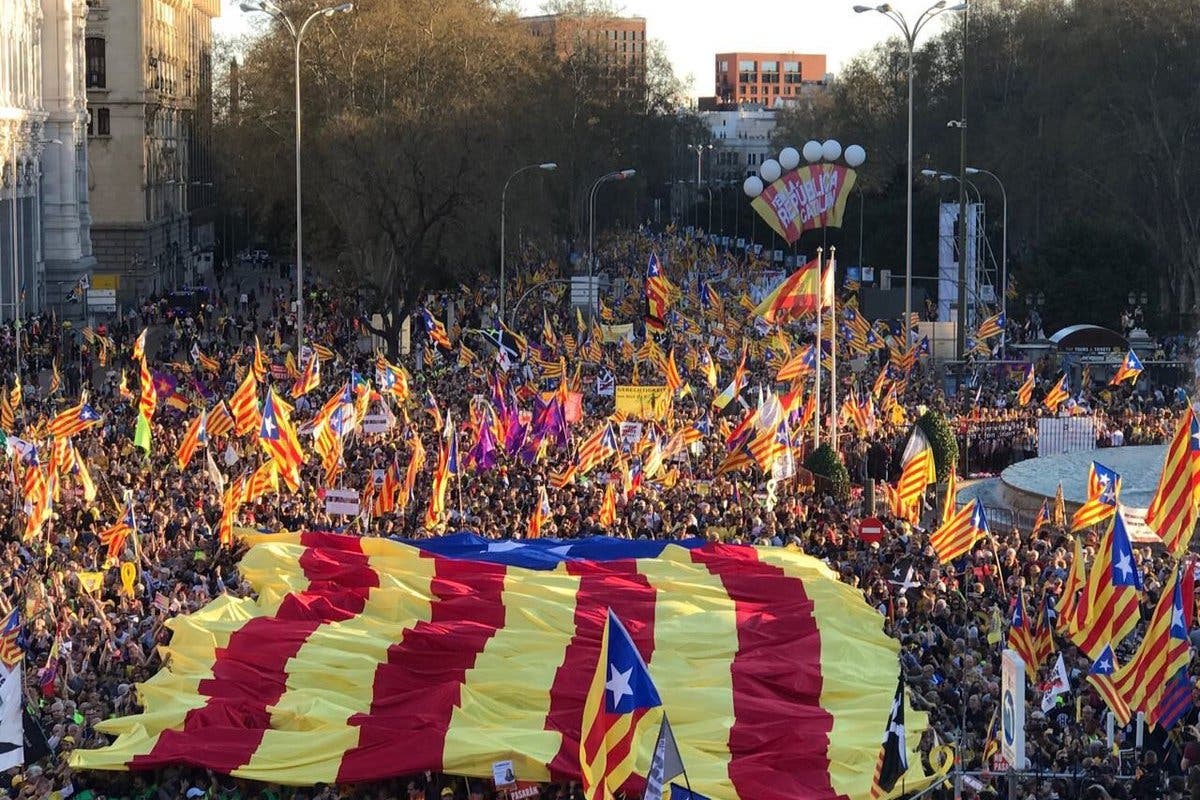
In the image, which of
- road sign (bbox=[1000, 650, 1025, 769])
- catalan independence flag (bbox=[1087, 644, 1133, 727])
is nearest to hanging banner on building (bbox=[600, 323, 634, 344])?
catalan independence flag (bbox=[1087, 644, 1133, 727])

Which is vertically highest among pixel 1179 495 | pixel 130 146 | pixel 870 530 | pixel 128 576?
pixel 130 146

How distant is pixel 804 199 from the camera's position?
45.0 m

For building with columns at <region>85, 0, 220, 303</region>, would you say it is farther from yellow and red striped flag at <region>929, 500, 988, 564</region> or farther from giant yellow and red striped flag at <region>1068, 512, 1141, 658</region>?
giant yellow and red striped flag at <region>1068, 512, 1141, 658</region>

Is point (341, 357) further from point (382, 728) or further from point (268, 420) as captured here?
point (382, 728)

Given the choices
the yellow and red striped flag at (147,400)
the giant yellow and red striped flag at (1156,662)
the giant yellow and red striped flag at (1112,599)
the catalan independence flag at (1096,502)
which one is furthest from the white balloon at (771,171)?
the giant yellow and red striped flag at (1156,662)

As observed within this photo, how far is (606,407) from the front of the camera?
132 ft

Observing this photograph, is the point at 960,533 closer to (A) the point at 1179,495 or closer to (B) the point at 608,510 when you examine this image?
(A) the point at 1179,495

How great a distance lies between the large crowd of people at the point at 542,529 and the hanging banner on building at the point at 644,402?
44cm

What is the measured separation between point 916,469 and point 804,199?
18.0 metres

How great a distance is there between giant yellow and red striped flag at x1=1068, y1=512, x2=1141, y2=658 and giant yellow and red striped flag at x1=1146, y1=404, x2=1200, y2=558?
199 cm

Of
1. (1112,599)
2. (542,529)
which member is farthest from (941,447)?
(1112,599)

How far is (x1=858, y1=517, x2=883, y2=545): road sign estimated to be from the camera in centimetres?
2597

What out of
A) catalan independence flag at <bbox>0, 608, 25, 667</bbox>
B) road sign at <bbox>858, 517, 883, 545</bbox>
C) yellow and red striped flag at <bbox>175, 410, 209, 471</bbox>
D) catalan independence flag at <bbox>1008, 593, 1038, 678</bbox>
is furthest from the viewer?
yellow and red striped flag at <bbox>175, 410, 209, 471</bbox>

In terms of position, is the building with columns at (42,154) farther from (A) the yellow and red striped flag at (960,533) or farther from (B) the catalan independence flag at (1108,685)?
(B) the catalan independence flag at (1108,685)
